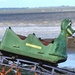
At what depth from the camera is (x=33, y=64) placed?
10.5 meters

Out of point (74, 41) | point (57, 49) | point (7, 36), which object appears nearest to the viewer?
point (57, 49)

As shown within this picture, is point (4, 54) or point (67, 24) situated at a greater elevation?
point (67, 24)

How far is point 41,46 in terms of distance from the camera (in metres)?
10.3

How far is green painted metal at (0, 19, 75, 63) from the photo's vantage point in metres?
10.1

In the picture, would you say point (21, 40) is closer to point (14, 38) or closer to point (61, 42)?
point (14, 38)

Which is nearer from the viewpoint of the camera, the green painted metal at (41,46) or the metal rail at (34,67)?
the green painted metal at (41,46)

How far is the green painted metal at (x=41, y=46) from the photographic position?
1009 cm

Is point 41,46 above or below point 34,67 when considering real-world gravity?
above

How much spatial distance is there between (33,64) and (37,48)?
1.53ft

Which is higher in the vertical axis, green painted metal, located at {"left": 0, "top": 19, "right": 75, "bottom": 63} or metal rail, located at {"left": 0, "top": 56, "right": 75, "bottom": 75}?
green painted metal, located at {"left": 0, "top": 19, "right": 75, "bottom": 63}

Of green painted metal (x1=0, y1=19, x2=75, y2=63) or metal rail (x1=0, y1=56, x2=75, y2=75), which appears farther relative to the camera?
metal rail (x1=0, y1=56, x2=75, y2=75)

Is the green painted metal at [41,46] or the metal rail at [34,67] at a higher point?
the green painted metal at [41,46]

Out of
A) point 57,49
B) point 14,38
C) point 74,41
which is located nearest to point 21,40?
point 14,38

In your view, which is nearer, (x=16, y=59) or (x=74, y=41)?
(x=16, y=59)
